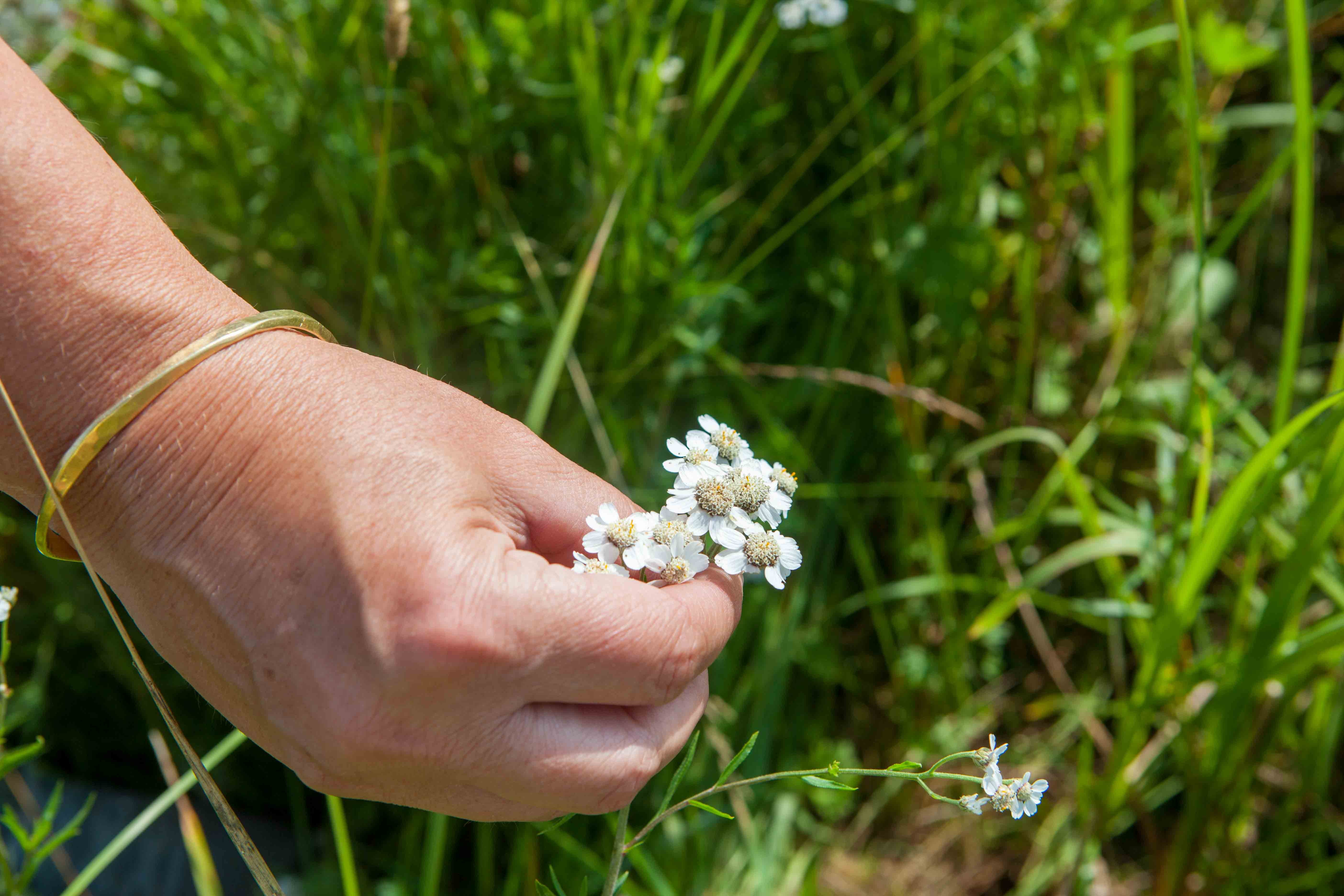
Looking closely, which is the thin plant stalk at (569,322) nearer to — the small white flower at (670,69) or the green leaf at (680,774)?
the small white flower at (670,69)

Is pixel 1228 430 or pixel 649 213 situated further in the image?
pixel 1228 430

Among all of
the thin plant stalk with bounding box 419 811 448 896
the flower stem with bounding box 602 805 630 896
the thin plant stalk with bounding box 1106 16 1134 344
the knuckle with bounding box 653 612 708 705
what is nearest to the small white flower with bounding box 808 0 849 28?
the thin plant stalk with bounding box 1106 16 1134 344

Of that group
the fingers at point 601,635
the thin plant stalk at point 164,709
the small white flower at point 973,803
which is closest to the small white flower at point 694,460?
the fingers at point 601,635

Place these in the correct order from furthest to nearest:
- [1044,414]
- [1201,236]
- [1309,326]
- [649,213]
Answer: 1. [1309,326]
2. [1044,414]
3. [649,213]
4. [1201,236]

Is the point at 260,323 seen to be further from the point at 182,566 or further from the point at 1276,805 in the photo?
the point at 1276,805

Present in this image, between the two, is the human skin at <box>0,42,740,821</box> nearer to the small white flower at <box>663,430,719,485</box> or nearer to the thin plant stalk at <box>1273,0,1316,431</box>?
the small white flower at <box>663,430,719,485</box>

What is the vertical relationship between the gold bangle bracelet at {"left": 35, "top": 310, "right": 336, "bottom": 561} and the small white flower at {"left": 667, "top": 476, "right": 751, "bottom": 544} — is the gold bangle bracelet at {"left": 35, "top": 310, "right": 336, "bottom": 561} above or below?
above

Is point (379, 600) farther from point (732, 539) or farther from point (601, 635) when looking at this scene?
point (732, 539)

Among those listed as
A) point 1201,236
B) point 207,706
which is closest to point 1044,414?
point 1201,236
